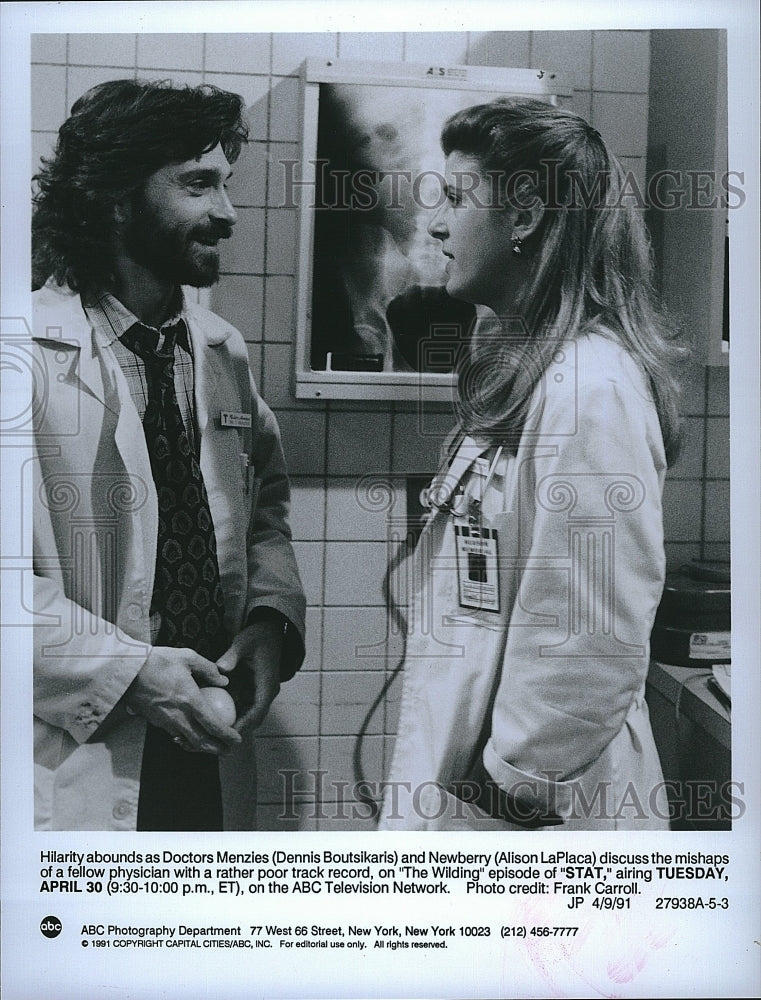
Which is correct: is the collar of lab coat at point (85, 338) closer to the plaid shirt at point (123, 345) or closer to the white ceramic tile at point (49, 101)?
the plaid shirt at point (123, 345)

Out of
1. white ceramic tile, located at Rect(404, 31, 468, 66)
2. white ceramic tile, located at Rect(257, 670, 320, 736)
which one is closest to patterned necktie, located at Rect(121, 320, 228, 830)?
white ceramic tile, located at Rect(257, 670, 320, 736)

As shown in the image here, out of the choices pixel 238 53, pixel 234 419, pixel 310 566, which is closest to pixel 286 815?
pixel 310 566

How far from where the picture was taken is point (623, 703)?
4.81 feet

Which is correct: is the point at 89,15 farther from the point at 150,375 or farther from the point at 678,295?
the point at 678,295

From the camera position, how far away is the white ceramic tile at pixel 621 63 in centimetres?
147

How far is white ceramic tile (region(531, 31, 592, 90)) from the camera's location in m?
1.47

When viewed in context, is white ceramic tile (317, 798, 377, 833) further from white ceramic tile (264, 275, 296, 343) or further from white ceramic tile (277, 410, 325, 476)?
white ceramic tile (264, 275, 296, 343)

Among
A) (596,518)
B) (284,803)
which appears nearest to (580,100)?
(596,518)

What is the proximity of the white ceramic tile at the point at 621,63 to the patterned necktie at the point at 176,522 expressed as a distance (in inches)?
30.2

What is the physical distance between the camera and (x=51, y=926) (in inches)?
58.4

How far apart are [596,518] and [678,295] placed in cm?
37

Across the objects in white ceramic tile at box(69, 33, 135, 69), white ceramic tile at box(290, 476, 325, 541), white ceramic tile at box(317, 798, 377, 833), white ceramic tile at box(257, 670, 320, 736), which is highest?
white ceramic tile at box(69, 33, 135, 69)

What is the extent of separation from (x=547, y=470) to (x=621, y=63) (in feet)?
2.13

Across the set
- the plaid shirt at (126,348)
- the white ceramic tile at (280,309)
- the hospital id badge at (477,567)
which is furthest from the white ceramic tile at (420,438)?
the plaid shirt at (126,348)
